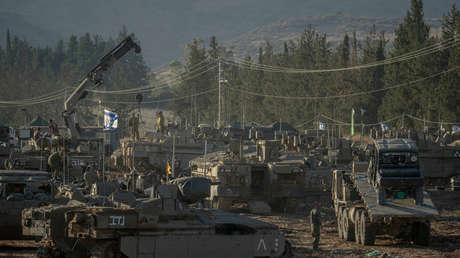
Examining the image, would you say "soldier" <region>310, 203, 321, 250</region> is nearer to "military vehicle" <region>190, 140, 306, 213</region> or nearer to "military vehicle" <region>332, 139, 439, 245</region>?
"military vehicle" <region>332, 139, 439, 245</region>

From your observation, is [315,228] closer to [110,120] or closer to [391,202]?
[391,202]

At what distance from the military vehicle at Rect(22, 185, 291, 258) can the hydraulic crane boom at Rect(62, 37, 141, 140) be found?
2514cm

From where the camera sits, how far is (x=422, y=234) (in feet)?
67.1

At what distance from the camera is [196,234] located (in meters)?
14.5

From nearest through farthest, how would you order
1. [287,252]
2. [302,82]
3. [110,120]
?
[287,252], [110,120], [302,82]

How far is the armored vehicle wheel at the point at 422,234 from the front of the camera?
20.4m

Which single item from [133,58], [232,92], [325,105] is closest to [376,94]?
[325,105]

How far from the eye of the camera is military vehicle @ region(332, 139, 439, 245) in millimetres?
20078

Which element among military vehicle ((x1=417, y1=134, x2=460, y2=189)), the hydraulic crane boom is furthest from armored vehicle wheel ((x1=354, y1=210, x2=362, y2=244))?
the hydraulic crane boom

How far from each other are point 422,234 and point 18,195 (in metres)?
10.8

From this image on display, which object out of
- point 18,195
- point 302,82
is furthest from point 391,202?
point 302,82

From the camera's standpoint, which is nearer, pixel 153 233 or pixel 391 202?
pixel 153 233

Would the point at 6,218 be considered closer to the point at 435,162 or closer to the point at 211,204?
the point at 211,204

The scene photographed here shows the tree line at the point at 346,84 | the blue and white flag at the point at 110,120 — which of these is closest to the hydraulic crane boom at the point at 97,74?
the blue and white flag at the point at 110,120
